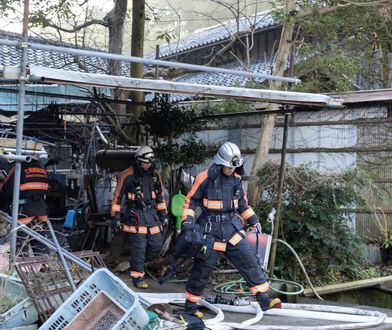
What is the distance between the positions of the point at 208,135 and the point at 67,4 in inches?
160

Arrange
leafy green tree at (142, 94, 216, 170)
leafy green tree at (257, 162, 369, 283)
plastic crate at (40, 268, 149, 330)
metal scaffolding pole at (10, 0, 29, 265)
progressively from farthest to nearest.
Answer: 1. leafy green tree at (142, 94, 216, 170)
2. leafy green tree at (257, 162, 369, 283)
3. metal scaffolding pole at (10, 0, 29, 265)
4. plastic crate at (40, 268, 149, 330)

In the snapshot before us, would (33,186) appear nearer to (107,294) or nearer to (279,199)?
(107,294)

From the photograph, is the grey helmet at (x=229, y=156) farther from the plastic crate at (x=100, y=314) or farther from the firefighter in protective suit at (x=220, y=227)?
the plastic crate at (x=100, y=314)

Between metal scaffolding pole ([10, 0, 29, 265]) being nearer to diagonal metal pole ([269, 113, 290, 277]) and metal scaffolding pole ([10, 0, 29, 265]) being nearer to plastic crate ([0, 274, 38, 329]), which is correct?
plastic crate ([0, 274, 38, 329])

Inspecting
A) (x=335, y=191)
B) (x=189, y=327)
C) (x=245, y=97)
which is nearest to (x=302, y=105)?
(x=245, y=97)

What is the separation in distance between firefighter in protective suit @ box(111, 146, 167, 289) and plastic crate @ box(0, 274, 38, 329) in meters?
2.79

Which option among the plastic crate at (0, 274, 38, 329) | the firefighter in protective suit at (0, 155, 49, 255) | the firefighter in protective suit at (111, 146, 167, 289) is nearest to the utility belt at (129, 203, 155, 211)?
the firefighter in protective suit at (111, 146, 167, 289)

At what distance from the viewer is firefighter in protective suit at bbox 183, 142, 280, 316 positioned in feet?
22.2

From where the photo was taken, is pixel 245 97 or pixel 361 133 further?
pixel 361 133

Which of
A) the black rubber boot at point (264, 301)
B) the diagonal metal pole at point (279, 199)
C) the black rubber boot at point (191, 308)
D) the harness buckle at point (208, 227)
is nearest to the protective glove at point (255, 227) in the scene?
the harness buckle at point (208, 227)

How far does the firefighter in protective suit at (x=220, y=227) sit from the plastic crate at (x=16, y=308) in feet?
6.05

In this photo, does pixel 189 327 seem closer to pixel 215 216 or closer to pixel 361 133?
pixel 215 216

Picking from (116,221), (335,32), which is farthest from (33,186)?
(335,32)

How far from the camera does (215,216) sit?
6.92m
